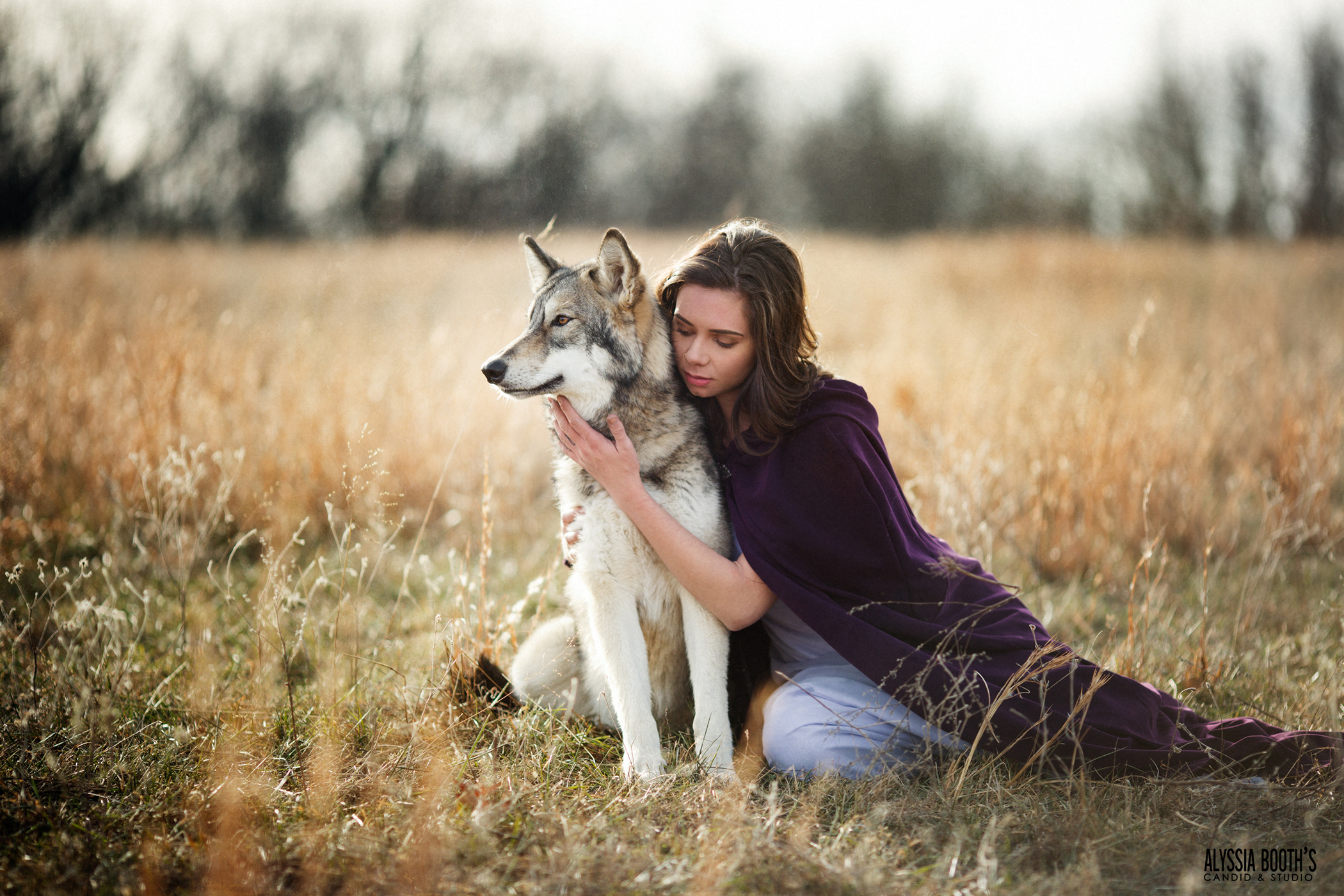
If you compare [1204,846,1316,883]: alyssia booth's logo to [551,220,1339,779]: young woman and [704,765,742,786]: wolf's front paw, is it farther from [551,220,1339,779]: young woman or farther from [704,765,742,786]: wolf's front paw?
[704,765,742,786]: wolf's front paw

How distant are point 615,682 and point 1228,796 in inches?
78.4

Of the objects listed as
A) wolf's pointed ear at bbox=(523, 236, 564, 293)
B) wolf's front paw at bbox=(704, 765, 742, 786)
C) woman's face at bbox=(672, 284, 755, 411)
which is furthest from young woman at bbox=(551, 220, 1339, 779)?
wolf's pointed ear at bbox=(523, 236, 564, 293)

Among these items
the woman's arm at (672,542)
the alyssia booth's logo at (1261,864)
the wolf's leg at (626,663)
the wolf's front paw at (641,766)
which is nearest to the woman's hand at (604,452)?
the woman's arm at (672,542)

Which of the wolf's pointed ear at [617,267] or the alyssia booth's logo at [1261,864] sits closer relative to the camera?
the alyssia booth's logo at [1261,864]

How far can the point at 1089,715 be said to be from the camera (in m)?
2.39

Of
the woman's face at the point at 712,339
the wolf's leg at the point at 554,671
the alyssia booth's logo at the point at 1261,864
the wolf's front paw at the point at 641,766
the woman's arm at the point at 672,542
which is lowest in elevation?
the alyssia booth's logo at the point at 1261,864

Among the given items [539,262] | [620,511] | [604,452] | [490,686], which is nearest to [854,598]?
[620,511]

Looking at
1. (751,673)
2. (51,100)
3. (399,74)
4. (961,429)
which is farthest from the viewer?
(399,74)

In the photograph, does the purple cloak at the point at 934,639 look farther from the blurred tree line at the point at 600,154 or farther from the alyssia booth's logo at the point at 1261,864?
the blurred tree line at the point at 600,154

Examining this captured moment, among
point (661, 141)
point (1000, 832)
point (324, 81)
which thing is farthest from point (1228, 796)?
point (324, 81)

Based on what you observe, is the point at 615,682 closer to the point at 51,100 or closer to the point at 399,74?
the point at 51,100

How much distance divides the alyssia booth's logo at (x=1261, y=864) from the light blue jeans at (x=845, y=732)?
716mm

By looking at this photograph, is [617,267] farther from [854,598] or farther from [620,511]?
[854,598]

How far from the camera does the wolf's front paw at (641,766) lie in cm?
238
